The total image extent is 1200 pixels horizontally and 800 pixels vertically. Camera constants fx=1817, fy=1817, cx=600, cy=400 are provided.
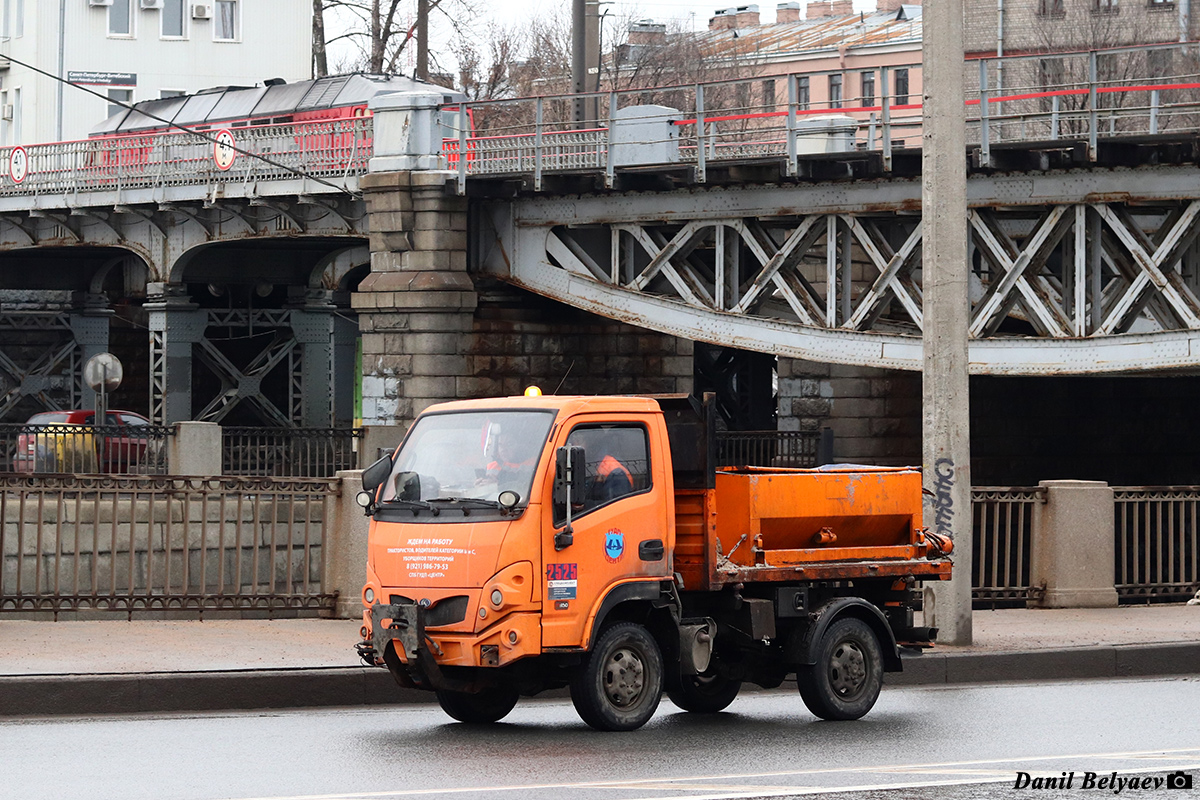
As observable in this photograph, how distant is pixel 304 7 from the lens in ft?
212

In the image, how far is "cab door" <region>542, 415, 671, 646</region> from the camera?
1006cm

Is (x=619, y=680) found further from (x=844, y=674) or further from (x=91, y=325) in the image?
(x=91, y=325)

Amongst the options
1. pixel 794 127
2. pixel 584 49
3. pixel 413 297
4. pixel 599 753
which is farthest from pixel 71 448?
pixel 599 753

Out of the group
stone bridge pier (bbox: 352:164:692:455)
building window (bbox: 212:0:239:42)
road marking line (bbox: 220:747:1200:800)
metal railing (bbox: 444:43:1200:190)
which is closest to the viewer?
road marking line (bbox: 220:747:1200:800)

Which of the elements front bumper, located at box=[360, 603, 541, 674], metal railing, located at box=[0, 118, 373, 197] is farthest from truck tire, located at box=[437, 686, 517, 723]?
metal railing, located at box=[0, 118, 373, 197]

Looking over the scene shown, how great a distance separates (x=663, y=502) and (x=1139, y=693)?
4.20 metres

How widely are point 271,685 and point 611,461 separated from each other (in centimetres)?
279

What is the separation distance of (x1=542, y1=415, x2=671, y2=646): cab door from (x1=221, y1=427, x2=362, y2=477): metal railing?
21374 mm

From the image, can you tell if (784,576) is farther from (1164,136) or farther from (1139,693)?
(1164,136)

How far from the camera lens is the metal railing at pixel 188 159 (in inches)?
1249

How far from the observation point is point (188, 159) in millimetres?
35719

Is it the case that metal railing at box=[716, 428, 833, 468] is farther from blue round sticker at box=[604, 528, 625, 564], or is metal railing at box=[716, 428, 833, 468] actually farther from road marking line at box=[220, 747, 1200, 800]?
road marking line at box=[220, 747, 1200, 800]

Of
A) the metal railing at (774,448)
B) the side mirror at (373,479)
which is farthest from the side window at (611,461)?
the metal railing at (774,448)

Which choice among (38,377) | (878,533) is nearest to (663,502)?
(878,533)
